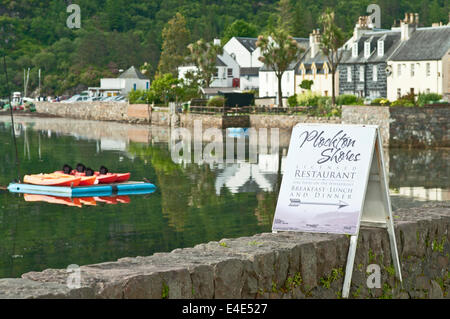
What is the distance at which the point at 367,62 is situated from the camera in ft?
276

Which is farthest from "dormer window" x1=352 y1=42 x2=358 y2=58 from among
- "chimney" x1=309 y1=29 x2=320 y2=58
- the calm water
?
the calm water

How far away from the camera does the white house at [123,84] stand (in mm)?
136125

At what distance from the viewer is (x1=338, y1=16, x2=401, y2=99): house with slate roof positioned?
82375mm

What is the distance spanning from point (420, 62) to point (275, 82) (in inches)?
1108

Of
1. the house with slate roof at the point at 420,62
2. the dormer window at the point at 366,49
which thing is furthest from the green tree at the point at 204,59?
the house with slate roof at the point at 420,62

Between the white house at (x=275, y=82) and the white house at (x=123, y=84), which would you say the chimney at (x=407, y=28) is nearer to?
the white house at (x=275, y=82)

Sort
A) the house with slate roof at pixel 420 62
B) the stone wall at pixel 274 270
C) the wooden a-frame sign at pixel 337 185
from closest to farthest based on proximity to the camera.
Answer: the stone wall at pixel 274 270, the wooden a-frame sign at pixel 337 185, the house with slate roof at pixel 420 62

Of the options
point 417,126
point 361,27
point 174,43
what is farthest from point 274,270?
point 174,43

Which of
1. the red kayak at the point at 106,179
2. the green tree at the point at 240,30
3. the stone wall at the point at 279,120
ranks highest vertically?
the green tree at the point at 240,30

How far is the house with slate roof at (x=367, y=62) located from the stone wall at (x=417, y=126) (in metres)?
26.4

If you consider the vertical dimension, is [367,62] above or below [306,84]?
above

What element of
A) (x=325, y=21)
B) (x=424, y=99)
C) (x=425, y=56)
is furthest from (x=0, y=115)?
(x=424, y=99)

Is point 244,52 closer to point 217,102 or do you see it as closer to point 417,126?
point 217,102
